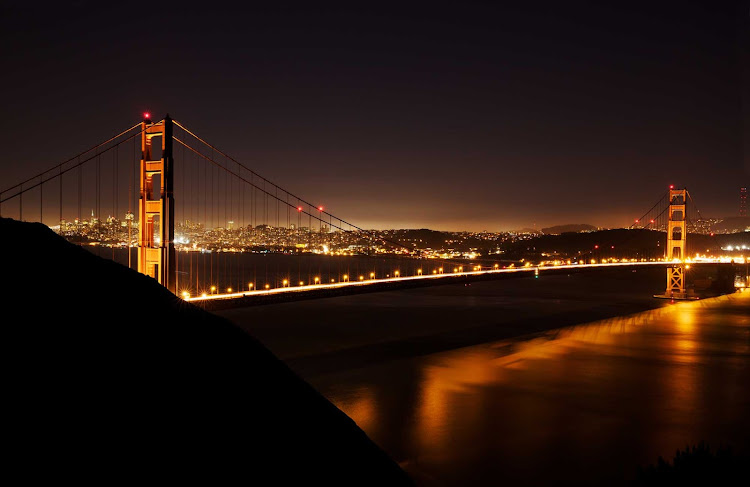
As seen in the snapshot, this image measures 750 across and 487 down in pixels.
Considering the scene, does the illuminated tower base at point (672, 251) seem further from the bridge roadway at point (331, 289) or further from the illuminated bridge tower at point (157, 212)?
the illuminated bridge tower at point (157, 212)

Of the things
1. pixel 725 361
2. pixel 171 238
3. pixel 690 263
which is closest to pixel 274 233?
pixel 171 238

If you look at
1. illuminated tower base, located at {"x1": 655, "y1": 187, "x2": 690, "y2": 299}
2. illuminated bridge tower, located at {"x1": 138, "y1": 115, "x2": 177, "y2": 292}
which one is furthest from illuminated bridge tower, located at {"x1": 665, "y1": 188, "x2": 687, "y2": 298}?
illuminated bridge tower, located at {"x1": 138, "y1": 115, "x2": 177, "y2": 292}

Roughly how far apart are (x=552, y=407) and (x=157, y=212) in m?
14.7

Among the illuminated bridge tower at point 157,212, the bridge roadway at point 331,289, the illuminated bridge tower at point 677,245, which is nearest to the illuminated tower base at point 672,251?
the illuminated bridge tower at point 677,245

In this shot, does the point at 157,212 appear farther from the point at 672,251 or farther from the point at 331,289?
the point at 672,251

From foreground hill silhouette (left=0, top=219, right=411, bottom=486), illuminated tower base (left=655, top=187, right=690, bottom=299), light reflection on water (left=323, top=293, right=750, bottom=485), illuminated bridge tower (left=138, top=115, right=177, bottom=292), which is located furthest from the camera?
illuminated tower base (left=655, top=187, right=690, bottom=299)

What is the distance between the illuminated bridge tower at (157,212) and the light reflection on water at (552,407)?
7027 mm

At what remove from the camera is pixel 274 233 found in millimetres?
52094

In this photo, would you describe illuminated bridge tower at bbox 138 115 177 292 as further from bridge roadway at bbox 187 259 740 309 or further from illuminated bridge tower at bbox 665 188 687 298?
illuminated bridge tower at bbox 665 188 687 298

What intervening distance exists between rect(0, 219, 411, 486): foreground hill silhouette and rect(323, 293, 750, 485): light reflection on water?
5.36m

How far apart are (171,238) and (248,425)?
13.9 m

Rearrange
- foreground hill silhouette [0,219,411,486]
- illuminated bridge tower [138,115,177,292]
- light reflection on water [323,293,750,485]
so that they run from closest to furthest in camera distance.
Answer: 1. foreground hill silhouette [0,219,411,486]
2. light reflection on water [323,293,750,485]
3. illuminated bridge tower [138,115,177,292]

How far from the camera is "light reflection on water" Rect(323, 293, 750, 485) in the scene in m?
13.2

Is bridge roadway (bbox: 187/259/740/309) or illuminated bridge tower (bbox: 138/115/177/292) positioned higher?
illuminated bridge tower (bbox: 138/115/177/292)
